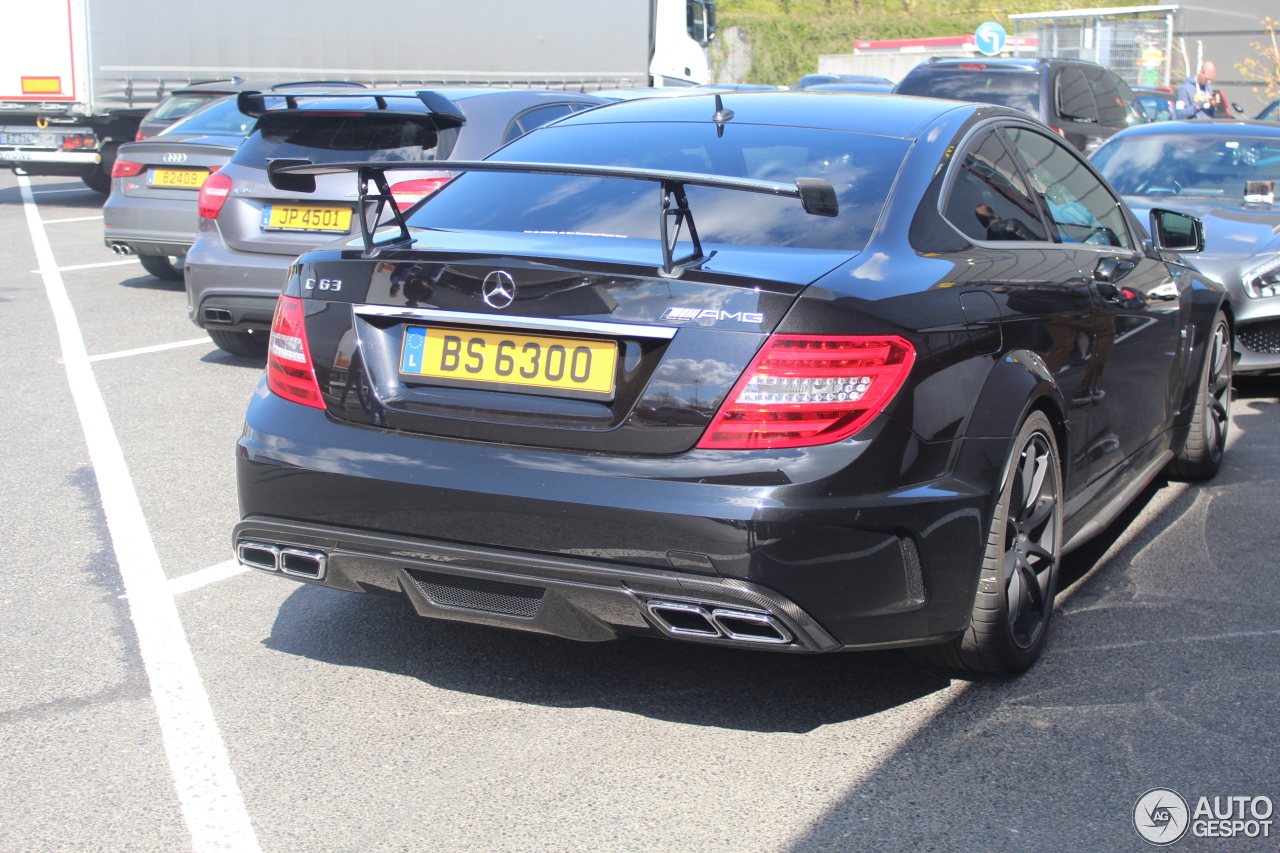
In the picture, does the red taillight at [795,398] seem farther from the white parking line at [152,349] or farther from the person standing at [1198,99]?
the person standing at [1198,99]

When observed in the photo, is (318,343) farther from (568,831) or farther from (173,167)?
(173,167)

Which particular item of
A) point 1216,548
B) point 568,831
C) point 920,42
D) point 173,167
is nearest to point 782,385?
Result: point 568,831

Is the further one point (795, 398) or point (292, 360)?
point (292, 360)

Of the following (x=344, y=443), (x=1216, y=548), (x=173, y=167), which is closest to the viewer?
(x=344, y=443)

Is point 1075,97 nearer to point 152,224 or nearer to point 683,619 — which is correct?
point 152,224

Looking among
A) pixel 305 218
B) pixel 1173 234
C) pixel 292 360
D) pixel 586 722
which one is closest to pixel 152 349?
pixel 305 218

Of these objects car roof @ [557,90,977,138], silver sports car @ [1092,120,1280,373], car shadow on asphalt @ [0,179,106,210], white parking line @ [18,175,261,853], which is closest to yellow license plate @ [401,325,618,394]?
white parking line @ [18,175,261,853]

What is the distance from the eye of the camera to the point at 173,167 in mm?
9625

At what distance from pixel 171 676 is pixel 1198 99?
720 inches

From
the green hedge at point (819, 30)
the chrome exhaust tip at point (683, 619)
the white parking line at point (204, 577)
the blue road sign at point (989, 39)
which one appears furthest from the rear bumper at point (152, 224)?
the green hedge at point (819, 30)

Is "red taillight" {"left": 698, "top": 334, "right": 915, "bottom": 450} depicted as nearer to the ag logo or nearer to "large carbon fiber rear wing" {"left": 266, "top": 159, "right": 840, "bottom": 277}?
"large carbon fiber rear wing" {"left": 266, "top": 159, "right": 840, "bottom": 277}

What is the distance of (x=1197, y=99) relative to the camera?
1848 centimetres

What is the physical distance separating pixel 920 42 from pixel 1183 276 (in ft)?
113

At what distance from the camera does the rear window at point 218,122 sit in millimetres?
10336
